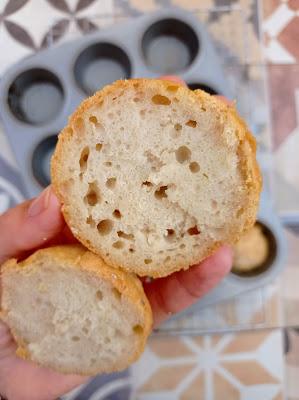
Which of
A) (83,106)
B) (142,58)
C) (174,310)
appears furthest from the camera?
(142,58)

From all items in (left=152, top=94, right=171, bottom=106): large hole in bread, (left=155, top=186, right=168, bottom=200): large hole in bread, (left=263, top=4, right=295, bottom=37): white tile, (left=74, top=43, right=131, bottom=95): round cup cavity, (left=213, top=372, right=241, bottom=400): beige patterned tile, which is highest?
(left=263, top=4, right=295, bottom=37): white tile

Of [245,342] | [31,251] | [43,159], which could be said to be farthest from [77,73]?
[245,342]

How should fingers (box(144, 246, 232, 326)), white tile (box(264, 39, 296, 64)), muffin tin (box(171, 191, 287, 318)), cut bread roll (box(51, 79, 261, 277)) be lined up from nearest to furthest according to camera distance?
1. cut bread roll (box(51, 79, 261, 277))
2. fingers (box(144, 246, 232, 326))
3. muffin tin (box(171, 191, 287, 318))
4. white tile (box(264, 39, 296, 64))

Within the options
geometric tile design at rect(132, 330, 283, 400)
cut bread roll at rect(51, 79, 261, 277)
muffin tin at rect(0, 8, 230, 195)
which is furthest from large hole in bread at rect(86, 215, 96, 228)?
geometric tile design at rect(132, 330, 283, 400)

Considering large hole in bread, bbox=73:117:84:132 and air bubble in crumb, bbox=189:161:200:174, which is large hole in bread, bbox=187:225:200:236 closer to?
air bubble in crumb, bbox=189:161:200:174

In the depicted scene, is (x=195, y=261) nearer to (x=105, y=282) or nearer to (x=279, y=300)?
(x=105, y=282)

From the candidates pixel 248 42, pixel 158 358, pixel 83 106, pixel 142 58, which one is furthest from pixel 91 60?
pixel 158 358
